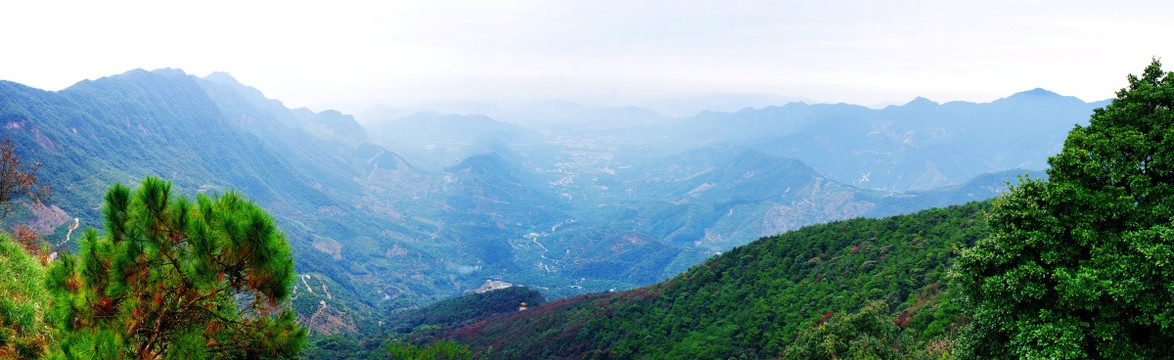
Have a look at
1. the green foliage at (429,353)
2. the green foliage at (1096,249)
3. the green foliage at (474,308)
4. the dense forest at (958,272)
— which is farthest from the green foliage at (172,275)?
the green foliage at (474,308)

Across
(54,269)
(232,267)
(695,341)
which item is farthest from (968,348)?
(695,341)

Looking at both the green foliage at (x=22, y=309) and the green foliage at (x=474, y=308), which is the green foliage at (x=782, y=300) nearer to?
the green foliage at (x=22, y=309)

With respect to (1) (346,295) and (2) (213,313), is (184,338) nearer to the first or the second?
(2) (213,313)

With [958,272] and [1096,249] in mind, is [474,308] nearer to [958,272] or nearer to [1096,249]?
[958,272]

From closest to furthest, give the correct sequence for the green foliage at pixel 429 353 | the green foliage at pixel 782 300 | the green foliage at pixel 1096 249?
1. the green foliage at pixel 1096 249
2. the green foliage at pixel 429 353
3. the green foliage at pixel 782 300

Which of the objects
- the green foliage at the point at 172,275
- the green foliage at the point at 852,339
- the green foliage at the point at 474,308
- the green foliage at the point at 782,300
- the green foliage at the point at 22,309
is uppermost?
the green foliage at the point at 172,275
